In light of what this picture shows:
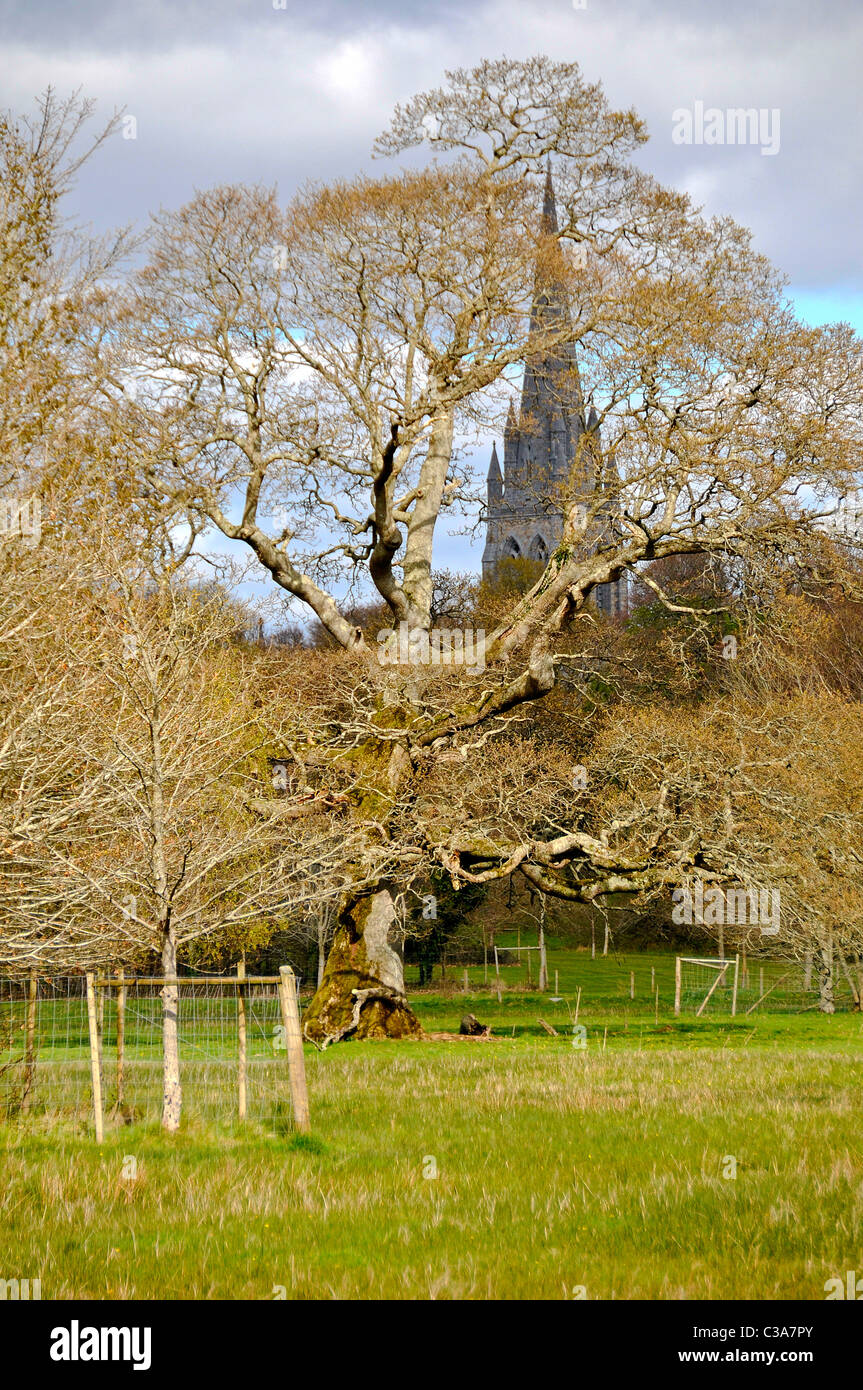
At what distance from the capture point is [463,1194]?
24.6 feet

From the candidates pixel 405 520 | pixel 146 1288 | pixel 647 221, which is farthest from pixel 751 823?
pixel 146 1288

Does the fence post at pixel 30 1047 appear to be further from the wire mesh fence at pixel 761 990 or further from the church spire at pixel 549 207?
the wire mesh fence at pixel 761 990

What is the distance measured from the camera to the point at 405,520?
→ 86.7ft

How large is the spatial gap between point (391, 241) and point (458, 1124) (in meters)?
17.2

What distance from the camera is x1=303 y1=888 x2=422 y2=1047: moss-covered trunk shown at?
2145 cm

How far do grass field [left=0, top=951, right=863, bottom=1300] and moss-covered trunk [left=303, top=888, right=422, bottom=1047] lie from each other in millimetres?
8087

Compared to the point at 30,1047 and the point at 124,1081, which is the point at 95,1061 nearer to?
the point at 30,1047

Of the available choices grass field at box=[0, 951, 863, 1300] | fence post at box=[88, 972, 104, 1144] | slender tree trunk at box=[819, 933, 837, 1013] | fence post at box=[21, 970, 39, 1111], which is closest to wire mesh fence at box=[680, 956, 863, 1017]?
slender tree trunk at box=[819, 933, 837, 1013]

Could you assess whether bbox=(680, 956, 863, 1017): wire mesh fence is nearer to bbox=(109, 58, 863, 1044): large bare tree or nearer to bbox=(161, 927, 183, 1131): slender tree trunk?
bbox=(109, 58, 863, 1044): large bare tree

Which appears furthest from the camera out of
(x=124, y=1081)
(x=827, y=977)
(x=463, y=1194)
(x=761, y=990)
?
(x=761, y=990)

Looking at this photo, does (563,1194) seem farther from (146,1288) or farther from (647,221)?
(647,221)

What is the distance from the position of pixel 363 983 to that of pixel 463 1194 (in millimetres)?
14811

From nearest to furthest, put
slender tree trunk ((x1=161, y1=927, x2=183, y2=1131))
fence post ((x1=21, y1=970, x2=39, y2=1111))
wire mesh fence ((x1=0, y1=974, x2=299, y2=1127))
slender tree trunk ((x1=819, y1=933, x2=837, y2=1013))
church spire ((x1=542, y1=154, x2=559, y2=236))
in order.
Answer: slender tree trunk ((x1=161, y1=927, x2=183, y2=1131)) → wire mesh fence ((x1=0, y1=974, x2=299, y2=1127)) → fence post ((x1=21, y1=970, x2=39, y2=1111)) → church spire ((x1=542, y1=154, x2=559, y2=236)) → slender tree trunk ((x1=819, y1=933, x2=837, y2=1013))

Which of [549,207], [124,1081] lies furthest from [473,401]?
[124,1081]
